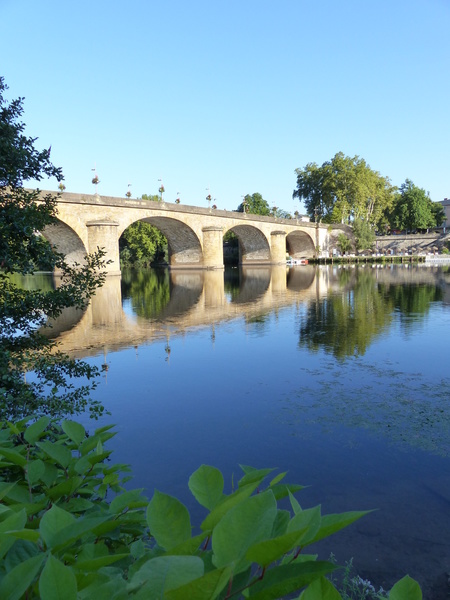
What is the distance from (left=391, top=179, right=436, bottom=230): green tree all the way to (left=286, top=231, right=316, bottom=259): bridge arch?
67.2ft

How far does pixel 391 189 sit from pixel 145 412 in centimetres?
7362

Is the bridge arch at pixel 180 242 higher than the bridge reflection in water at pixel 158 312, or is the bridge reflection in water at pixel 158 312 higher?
the bridge arch at pixel 180 242

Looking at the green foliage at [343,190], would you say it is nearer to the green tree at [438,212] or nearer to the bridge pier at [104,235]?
the green tree at [438,212]

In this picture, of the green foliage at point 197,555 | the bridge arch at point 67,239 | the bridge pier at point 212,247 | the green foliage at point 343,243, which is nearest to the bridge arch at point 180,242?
the bridge pier at point 212,247

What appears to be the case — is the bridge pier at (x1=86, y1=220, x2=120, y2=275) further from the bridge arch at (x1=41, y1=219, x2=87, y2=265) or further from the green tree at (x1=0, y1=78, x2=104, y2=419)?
the green tree at (x1=0, y1=78, x2=104, y2=419)

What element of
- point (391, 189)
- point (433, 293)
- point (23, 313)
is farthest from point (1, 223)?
point (391, 189)

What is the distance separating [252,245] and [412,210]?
34.4 meters

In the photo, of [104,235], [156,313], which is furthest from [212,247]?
[156,313]

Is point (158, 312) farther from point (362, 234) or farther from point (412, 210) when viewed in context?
point (412, 210)

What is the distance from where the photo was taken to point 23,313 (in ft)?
19.6

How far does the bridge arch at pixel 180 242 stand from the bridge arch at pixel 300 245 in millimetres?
20323

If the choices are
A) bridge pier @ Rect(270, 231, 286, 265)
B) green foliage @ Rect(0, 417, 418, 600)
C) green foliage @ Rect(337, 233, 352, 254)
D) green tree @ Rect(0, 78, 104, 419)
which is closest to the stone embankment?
green foliage @ Rect(337, 233, 352, 254)

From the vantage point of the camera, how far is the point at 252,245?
210 ft

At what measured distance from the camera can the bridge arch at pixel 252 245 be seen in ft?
193
